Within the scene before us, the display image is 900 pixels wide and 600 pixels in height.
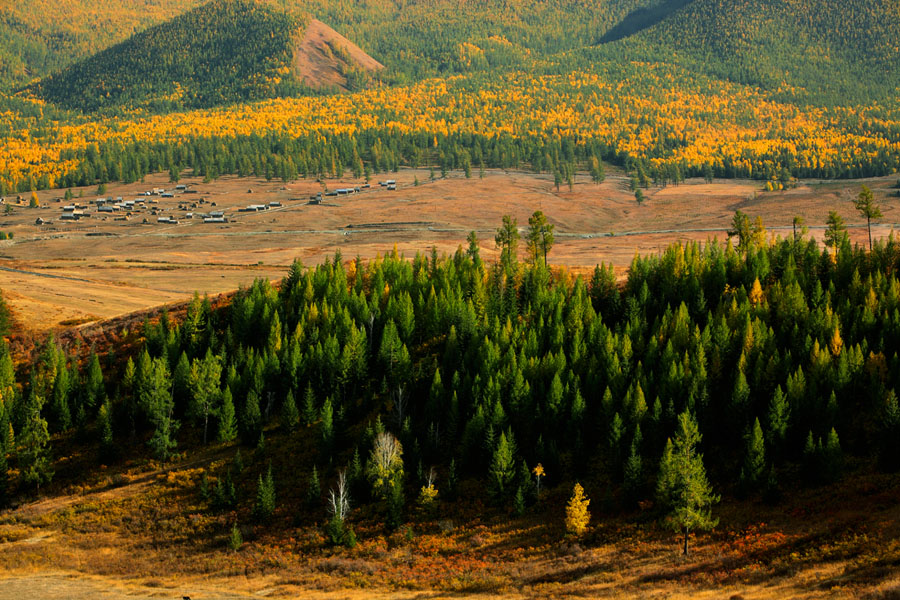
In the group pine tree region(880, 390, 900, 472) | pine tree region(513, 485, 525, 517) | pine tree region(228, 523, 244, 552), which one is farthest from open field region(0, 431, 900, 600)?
pine tree region(880, 390, 900, 472)

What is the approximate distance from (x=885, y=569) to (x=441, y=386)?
55.5 meters

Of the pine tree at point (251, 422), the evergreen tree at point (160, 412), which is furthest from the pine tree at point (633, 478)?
the evergreen tree at point (160, 412)

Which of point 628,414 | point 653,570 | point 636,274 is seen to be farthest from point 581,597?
point 636,274

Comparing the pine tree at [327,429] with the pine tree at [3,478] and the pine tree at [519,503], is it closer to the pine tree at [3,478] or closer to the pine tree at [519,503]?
the pine tree at [519,503]

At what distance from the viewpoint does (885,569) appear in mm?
79875

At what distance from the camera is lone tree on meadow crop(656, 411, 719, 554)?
9331 cm

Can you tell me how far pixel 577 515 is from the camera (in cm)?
9825

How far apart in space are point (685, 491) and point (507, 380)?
30696 mm

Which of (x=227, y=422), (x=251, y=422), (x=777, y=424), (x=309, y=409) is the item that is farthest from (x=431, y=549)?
(x=777, y=424)

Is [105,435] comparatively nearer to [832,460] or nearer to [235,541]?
[235,541]

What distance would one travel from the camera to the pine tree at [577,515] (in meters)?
98.3

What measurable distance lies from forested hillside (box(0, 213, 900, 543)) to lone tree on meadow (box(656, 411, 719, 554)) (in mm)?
853

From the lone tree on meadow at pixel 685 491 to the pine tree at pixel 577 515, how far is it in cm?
730

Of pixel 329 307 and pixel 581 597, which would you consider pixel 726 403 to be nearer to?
pixel 581 597
